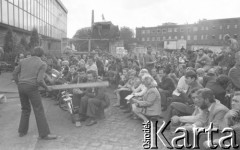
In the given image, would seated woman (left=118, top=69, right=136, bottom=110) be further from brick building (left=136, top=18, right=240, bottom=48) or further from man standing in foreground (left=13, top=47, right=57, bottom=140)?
brick building (left=136, top=18, right=240, bottom=48)

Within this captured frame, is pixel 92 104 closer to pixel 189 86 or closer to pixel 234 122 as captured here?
pixel 189 86

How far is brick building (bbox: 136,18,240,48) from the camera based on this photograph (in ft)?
221

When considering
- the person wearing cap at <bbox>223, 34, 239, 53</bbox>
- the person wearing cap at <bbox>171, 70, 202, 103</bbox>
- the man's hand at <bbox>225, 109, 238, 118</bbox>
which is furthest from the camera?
the person wearing cap at <bbox>223, 34, 239, 53</bbox>

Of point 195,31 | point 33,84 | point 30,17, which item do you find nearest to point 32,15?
point 30,17

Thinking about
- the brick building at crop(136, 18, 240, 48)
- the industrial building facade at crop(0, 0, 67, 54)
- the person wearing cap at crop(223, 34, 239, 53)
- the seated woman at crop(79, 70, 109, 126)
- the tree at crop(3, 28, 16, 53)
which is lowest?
the seated woman at crop(79, 70, 109, 126)

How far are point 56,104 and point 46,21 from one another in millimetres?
24615

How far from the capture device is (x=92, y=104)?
5.92 m

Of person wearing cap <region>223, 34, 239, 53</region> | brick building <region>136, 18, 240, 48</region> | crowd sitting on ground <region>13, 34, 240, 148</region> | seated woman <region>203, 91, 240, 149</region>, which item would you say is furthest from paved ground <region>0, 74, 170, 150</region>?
brick building <region>136, 18, 240, 48</region>

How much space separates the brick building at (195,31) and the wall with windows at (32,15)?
110 ft

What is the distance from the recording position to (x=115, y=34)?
22547 mm

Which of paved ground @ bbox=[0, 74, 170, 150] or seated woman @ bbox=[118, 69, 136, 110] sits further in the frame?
seated woman @ bbox=[118, 69, 136, 110]

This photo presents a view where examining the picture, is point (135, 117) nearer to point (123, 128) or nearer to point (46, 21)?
point (123, 128)

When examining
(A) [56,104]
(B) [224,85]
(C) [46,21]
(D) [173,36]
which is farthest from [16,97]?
(D) [173,36]

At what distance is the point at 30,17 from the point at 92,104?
19.7m
